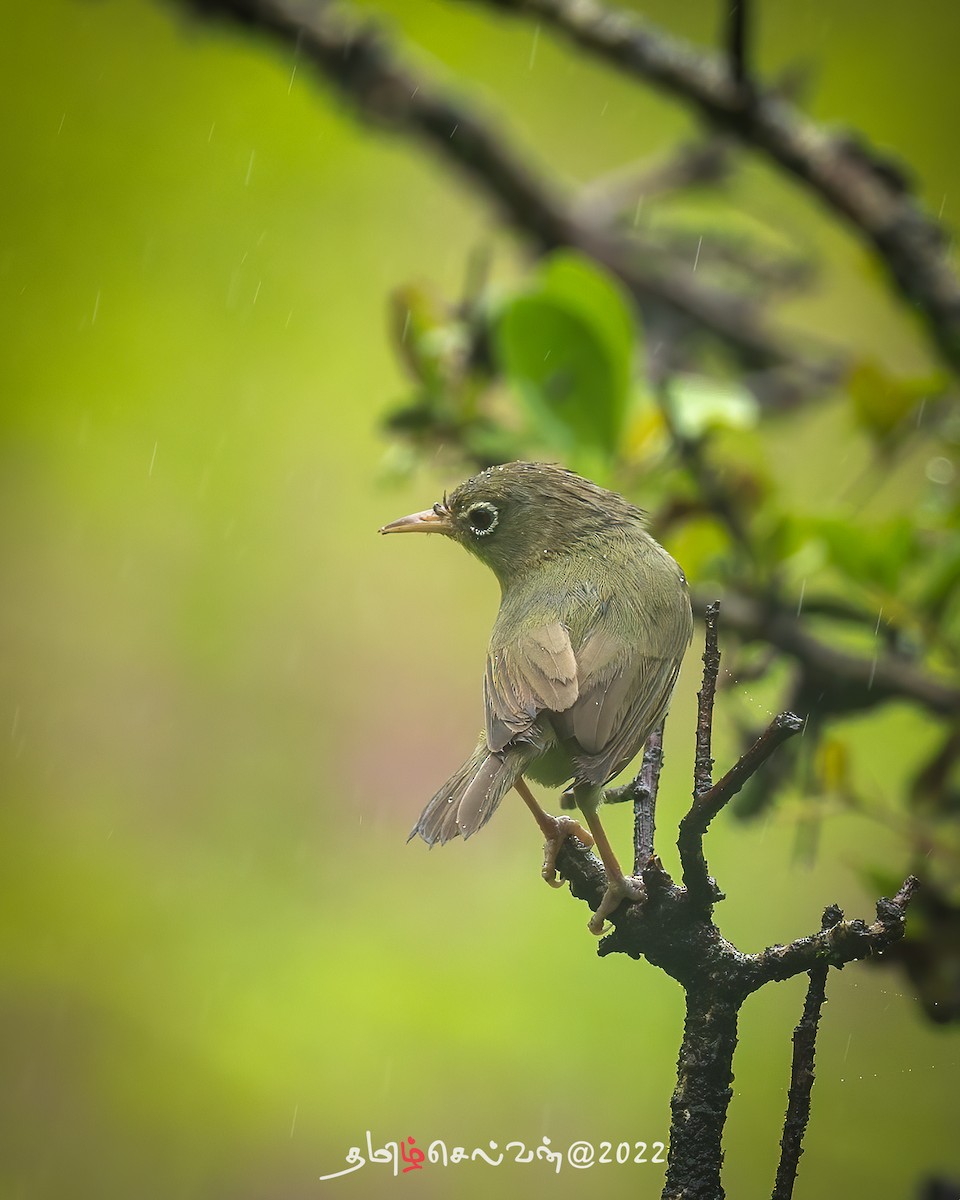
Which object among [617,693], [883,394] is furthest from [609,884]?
[883,394]

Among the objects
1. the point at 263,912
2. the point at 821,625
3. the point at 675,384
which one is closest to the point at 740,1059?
the point at 821,625

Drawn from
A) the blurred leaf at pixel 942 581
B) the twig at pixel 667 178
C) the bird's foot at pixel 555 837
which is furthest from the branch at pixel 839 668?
the twig at pixel 667 178

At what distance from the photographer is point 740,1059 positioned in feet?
1.69

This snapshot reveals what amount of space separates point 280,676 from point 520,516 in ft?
5.25

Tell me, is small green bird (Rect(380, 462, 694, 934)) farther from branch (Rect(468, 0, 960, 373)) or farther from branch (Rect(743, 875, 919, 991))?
branch (Rect(468, 0, 960, 373))

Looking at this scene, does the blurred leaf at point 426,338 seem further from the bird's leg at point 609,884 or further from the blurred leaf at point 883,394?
the bird's leg at point 609,884

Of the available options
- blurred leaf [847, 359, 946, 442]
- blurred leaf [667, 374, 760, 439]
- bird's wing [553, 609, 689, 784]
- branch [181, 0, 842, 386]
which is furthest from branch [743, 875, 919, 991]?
branch [181, 0, 842, 386]

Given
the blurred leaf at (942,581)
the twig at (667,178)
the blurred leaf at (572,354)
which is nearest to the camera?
the blurred leaf at (572,354)

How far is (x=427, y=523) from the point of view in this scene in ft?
1.98

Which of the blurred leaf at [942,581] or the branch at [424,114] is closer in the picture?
→ the blurred leaf at [942,581]

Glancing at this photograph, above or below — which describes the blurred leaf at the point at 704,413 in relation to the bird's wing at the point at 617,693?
above

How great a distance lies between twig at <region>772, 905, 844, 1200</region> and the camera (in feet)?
1.39

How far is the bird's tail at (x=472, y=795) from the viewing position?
0.48 m

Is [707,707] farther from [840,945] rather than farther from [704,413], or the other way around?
[704,413]
